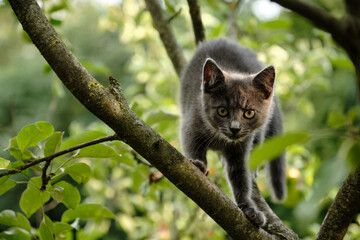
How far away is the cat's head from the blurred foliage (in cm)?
24

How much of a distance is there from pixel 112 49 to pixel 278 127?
5.76 metres

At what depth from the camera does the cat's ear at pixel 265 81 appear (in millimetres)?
1761

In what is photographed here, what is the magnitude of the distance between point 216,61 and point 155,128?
69cm

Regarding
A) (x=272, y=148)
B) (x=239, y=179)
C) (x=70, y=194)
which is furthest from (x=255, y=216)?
(x=272, y=148)

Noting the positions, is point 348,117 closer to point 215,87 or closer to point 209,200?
point 209,200

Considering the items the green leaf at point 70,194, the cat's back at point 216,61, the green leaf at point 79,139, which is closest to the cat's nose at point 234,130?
the cat's back at point 216,61

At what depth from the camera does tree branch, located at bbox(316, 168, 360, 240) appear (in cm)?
98

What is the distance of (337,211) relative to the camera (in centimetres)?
105

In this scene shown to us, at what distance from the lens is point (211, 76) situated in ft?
5.91

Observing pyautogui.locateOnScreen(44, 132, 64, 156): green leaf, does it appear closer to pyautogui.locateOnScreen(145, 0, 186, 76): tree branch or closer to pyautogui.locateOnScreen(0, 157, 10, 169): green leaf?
pyautogui.locateOnScreen(0, 157, 10, 169): green leaf

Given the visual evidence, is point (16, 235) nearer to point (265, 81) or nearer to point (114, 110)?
point (114, 110)

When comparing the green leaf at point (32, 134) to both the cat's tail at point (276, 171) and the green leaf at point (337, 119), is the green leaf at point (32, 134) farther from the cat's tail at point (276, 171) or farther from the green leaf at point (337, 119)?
the cat's tail at point (276, 171)

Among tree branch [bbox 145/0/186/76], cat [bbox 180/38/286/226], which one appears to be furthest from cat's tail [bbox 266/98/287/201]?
tree branch [bbox 145/0/186/76]

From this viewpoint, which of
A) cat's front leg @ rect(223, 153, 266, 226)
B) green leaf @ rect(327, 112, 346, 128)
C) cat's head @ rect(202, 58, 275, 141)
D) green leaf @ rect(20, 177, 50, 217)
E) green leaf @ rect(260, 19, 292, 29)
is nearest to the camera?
green leaf @ rect(327, 112, 346, 128)
